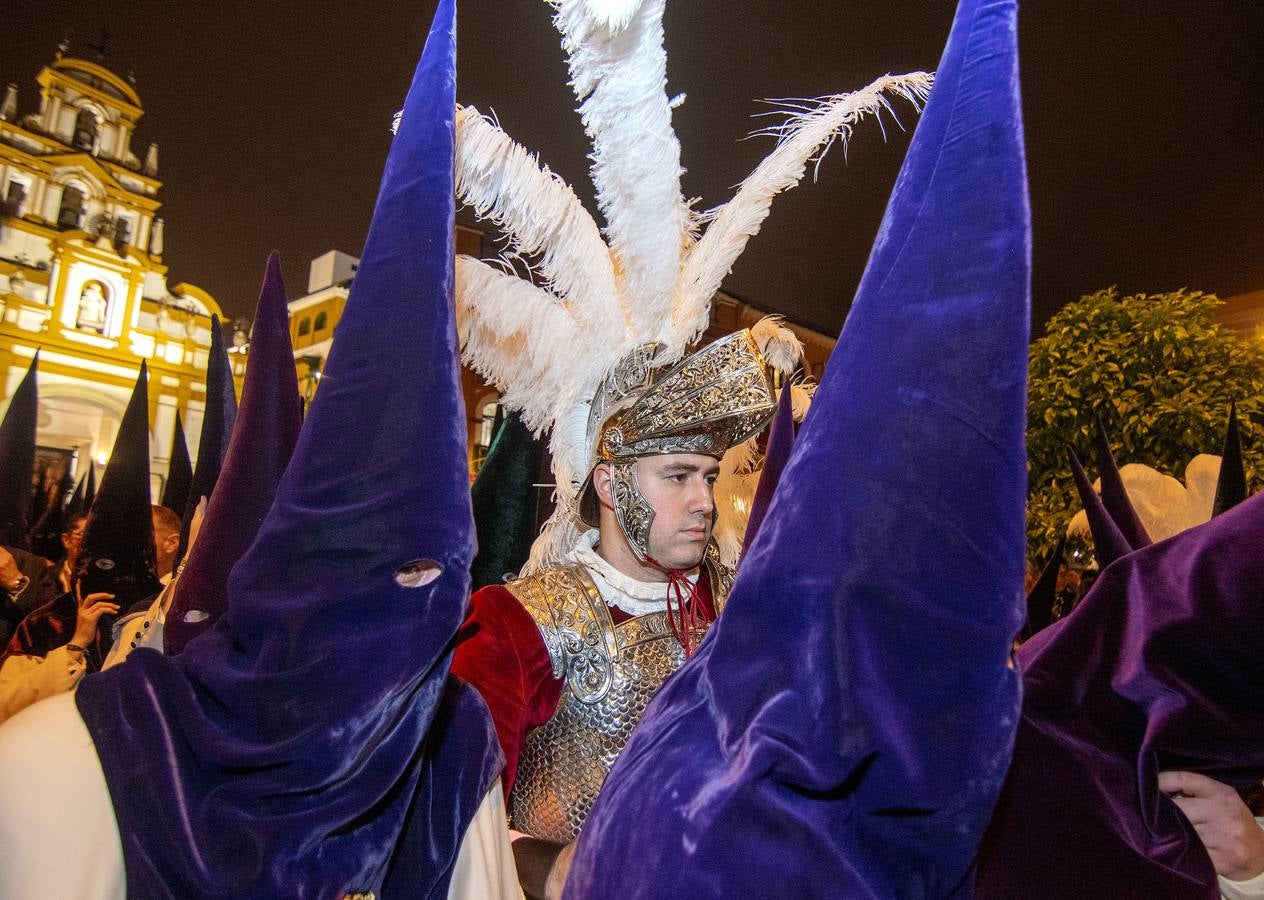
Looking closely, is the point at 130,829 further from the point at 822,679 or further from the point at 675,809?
the point at 822,679

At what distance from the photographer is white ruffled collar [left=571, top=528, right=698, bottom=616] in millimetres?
2229

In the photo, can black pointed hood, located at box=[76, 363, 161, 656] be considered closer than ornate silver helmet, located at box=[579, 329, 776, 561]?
No

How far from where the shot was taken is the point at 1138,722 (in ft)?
2.69

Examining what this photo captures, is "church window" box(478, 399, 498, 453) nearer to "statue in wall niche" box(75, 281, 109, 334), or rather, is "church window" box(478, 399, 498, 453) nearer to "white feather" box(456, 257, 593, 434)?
"white feather" box(456, 257, 593, 434)

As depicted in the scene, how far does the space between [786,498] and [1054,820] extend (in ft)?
1.58

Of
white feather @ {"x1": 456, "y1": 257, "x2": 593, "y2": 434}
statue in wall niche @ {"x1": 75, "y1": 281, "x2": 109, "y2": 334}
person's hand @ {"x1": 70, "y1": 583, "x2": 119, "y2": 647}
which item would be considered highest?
statue in wall niche @ {"x1": 75, "y1": 281, "x2": 109, "y2": 334}

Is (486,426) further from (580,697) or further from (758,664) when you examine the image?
(758,664)

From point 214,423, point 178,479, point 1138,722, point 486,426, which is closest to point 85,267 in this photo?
point 486,426

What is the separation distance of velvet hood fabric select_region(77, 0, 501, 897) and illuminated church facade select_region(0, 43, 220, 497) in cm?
2807

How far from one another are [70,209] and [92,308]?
3.89 metres

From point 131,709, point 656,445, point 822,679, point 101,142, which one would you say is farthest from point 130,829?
point 101,142

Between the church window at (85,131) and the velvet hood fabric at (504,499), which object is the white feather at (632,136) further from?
the church window at (85,131)

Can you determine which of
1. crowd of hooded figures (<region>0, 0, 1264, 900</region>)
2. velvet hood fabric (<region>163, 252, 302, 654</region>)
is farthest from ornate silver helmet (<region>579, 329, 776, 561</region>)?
velvet hood fabric (<region>163, 252, 302, 654</region>)

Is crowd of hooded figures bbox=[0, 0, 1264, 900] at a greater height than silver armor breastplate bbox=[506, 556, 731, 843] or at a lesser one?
greater
